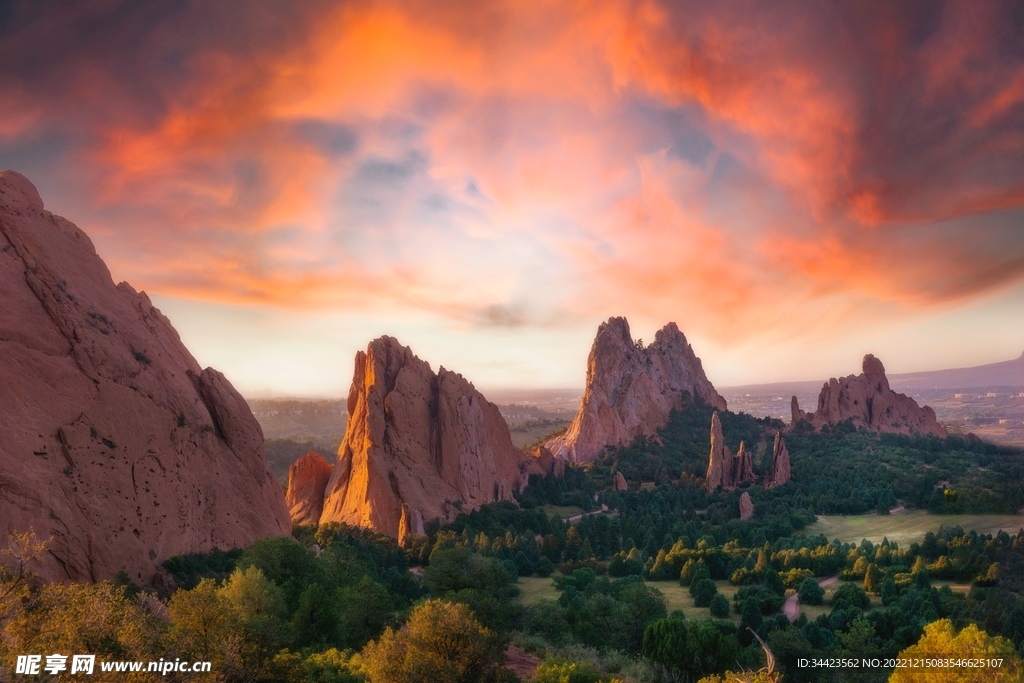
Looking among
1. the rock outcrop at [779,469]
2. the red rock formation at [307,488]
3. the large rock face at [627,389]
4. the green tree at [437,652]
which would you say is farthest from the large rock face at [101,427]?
the rock outcrop at [779,469]

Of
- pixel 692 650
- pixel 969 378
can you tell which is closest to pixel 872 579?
pixel 692 650

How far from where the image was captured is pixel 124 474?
3238 cm

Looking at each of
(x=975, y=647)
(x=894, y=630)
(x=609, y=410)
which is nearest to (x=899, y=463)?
(x=609, y=410)

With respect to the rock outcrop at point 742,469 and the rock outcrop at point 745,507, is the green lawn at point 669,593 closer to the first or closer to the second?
the rock outcrop at point 745,507

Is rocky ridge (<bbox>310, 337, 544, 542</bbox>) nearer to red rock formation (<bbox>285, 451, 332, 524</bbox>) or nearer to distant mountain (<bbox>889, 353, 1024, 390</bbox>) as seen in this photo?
red rock formation (<bbox>285, 451, 332, 524</bbox>)

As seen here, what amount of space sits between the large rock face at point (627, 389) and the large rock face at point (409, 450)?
26.8 meters

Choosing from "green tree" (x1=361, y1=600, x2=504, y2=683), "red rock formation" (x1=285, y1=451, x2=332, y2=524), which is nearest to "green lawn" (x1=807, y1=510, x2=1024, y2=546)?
"green tree" (x1=361, y1=600, x2=504, y2=683)

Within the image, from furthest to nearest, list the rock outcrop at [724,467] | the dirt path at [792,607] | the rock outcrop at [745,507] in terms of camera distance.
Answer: the rock outcrop at [724,467]
the rock outcrop at [745,507]
the dirt path at [792,607]

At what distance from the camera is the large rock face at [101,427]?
28.1 meters

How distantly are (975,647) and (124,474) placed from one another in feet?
142

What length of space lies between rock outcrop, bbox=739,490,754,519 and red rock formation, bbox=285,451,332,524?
53411mm

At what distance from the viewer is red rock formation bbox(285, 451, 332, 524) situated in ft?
202

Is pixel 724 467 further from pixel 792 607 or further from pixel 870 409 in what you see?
pixel 870 409

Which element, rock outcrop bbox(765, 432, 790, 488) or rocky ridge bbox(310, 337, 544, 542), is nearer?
rocky ridge bbox(310, 337, 544, 542)
